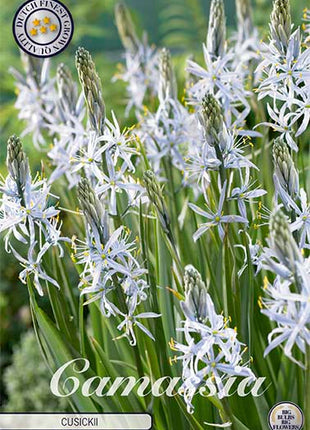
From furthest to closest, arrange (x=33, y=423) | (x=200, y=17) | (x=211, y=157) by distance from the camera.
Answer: (x=200, y=17), (x=33, y=423), (x=211, y=157)

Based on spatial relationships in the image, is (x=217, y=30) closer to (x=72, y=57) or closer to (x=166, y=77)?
(x=166, y=77)

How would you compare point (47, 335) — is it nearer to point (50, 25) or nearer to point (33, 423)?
point (33, 423)

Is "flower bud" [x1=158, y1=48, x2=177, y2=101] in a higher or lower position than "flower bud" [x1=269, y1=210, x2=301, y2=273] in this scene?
higher

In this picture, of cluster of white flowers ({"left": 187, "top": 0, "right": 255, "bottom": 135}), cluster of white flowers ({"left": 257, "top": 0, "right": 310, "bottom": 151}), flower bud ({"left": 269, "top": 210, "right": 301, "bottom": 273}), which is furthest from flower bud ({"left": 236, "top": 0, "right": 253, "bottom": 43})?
flower bud ({"left": 269, "top": 210, "right": 301, "bottom": 273})

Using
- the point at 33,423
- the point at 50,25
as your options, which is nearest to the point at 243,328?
the point at 33,423

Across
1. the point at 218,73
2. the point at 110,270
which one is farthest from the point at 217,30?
the point at 110,270

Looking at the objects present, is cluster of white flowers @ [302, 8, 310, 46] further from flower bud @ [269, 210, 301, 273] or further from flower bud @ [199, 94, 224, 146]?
flower bud @ [269, 210, 301, 273]

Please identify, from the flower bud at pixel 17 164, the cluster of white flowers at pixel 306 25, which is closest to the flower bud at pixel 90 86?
the flower bud at pixel 17 164
